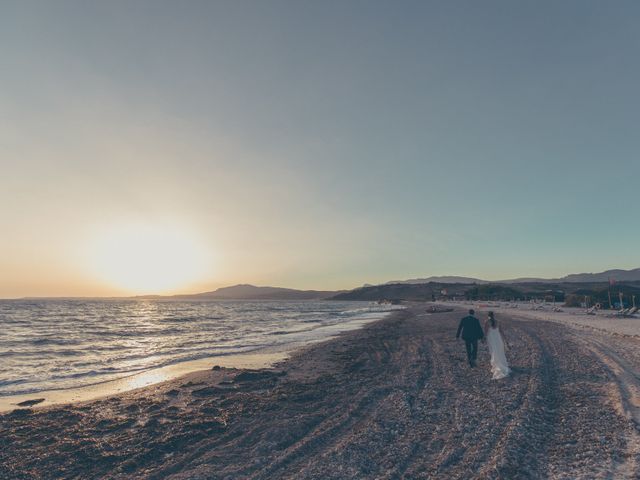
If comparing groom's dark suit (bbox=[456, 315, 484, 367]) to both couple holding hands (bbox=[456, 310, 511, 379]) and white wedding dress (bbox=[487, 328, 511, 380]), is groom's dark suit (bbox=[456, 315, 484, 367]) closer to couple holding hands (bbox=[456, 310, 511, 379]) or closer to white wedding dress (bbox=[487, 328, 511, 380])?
couple holding hands (bbox=[456, 310, 511, 379])

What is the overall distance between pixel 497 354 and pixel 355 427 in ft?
24.2

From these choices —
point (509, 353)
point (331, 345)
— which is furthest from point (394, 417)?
point (331, 345)

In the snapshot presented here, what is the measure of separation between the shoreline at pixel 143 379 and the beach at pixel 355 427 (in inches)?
44.4

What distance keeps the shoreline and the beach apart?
3.70 ft

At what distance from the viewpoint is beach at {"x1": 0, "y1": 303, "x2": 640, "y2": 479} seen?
7.08m

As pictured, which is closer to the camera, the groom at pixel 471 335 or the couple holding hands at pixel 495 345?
the couple holding hands at pixel 495 345

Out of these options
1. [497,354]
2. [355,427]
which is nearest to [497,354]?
[497,354]

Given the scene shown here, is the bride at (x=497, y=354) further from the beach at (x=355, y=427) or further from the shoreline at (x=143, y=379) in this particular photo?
the shoreline at (x=143, y=379)

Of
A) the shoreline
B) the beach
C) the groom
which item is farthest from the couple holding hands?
the shoreline

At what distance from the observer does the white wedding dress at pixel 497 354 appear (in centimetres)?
1398

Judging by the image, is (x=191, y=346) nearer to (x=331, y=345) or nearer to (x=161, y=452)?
(x=331, y=345)

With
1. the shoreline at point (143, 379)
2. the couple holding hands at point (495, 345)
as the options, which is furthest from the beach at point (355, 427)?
the shoreline at point (143, 379)

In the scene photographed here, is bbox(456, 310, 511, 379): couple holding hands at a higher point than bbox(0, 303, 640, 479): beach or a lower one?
higher

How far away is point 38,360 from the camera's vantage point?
22938 millimetres
